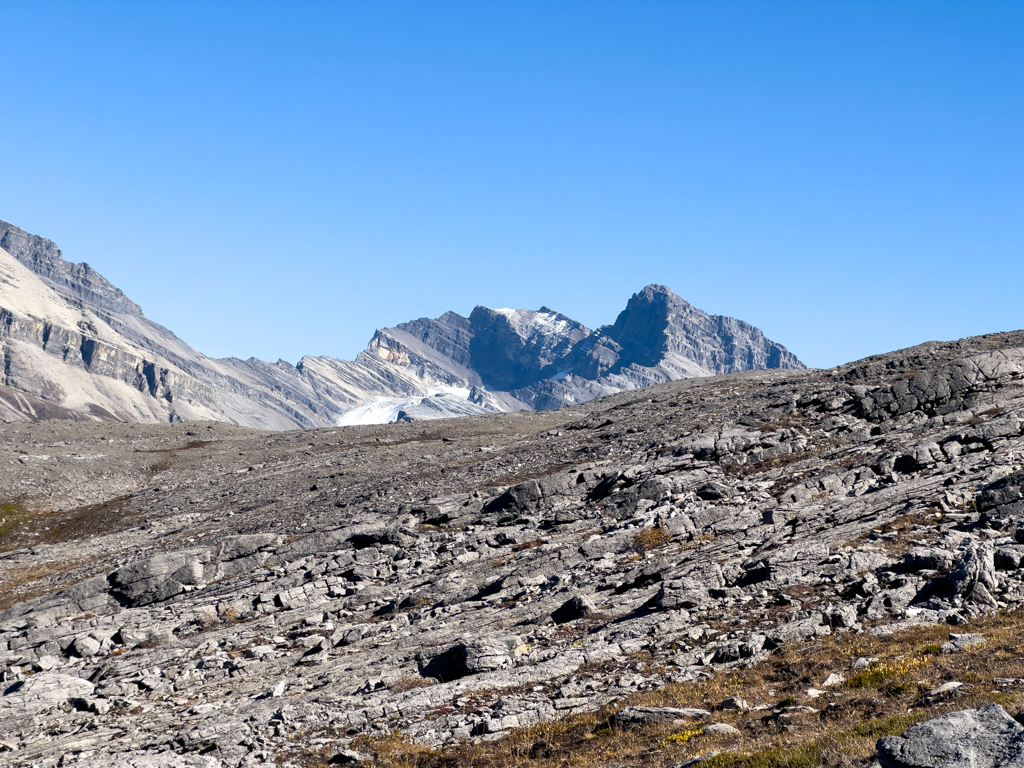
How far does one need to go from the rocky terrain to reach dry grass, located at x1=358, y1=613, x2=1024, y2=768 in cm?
11

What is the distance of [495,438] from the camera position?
104 meters

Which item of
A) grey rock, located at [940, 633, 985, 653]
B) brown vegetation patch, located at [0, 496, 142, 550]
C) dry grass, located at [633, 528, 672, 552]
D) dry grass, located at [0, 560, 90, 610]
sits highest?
dry grass, located at [633, 528, 672, 552]

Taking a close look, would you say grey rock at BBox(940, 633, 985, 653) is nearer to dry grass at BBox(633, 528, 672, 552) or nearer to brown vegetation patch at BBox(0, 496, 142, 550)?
dry grass at BBox(633, 528, 672, 552)

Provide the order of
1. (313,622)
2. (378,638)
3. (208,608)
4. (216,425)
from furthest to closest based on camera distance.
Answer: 1. (216,425)
2. (208,608)
3. (313,622)
4. (378,638)

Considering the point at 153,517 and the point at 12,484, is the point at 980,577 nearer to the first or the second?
the point at 153,517

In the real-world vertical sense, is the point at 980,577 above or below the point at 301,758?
above

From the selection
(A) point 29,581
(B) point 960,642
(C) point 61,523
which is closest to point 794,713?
(B) point 960,642

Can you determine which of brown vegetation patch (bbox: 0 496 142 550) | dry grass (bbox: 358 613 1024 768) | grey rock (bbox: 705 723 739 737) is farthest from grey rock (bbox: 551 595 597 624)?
brown vegetation patch (bbox: 0 496 142 550)

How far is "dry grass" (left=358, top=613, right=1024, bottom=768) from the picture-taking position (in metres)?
16.1

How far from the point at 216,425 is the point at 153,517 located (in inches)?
2947

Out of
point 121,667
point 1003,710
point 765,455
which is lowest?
point 121,667

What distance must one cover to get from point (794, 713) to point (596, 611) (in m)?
12.5

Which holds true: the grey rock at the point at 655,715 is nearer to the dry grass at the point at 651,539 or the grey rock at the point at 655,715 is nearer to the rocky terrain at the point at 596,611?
the rocky terrain at the point at 596,611

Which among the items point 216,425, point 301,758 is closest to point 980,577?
point 301,758
